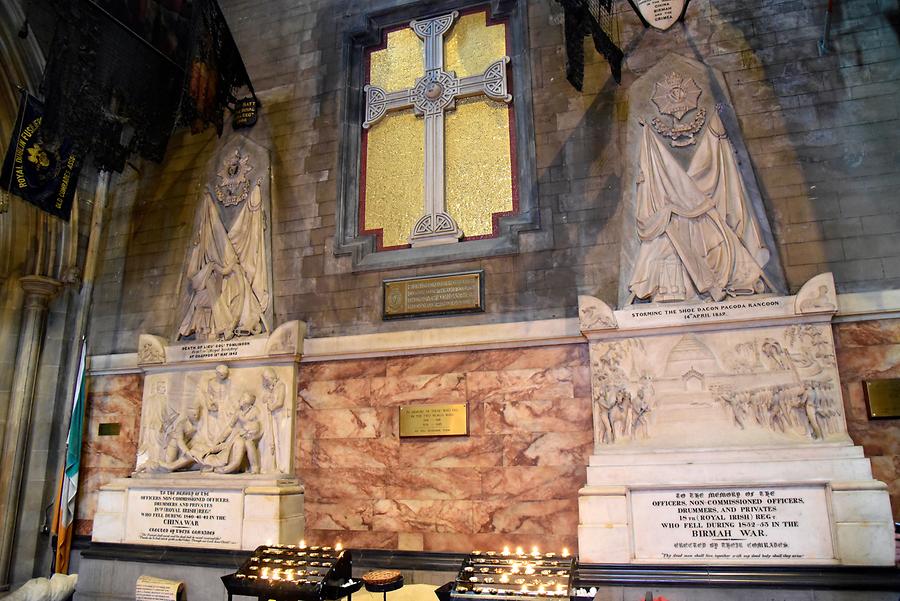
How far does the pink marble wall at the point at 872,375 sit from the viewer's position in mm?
5547

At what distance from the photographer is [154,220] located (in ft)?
28.6

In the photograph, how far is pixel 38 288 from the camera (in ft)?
27.2

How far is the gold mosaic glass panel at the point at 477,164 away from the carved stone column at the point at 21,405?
5241 mm

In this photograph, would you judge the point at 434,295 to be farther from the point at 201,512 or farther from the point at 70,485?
the point at 70,485

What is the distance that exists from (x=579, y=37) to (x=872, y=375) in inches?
162

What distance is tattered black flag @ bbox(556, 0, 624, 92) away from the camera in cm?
649

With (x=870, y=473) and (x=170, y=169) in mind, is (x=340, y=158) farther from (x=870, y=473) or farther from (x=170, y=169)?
(x=870, y=473)

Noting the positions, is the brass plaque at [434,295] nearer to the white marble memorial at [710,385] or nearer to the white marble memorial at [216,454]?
the white marble memorial at [216,454]

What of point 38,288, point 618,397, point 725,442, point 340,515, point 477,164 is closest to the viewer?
point 725,442

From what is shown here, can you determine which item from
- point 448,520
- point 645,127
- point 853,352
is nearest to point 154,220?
point 448,520

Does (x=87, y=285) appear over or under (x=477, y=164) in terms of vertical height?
under

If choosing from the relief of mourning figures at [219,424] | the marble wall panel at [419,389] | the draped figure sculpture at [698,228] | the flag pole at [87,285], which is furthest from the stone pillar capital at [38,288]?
the draped figure sculpture at [698,228]

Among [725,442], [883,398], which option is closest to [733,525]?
[725,442]

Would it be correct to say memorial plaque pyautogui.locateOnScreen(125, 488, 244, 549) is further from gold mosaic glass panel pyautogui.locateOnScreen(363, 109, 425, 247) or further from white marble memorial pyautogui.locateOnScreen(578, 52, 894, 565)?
white marble memorial pyautogui.locateOnScreen(578, 52, 894, 565)
